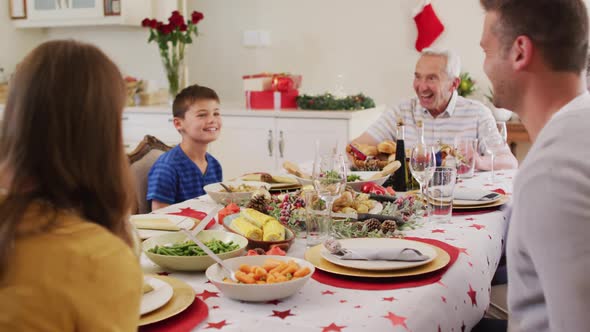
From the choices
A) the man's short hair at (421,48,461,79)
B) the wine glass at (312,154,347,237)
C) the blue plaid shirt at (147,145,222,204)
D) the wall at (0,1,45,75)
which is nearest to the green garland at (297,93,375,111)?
the man's short hair at (421,48,461,79)

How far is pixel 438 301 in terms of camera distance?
1325mm

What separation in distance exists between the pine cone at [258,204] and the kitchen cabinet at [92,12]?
327 centimetres

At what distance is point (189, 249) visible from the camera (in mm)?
1479

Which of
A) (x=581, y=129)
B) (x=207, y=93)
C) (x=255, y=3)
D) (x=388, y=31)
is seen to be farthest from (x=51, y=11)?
(x=581, y=129)

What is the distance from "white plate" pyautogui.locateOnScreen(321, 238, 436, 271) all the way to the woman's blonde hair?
66 cm

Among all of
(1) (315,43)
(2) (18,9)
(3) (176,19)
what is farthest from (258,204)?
(2) (18,9)

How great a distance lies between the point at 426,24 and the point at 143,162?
8.80ft

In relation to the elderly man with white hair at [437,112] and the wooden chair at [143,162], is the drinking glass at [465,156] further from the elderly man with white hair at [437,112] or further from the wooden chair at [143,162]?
the wooden chair at [143,162]

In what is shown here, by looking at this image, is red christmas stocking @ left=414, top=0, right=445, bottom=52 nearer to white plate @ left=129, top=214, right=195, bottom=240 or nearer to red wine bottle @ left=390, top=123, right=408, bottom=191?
red wine bottle @ left=390, top=123, right=408, bottom=191

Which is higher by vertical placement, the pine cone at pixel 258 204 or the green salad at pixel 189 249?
the pine cone at pixel 258 204

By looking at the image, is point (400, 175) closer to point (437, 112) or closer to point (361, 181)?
point (361, 181)

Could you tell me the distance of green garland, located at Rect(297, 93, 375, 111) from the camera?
4.35 m

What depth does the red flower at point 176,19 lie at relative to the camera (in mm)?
4543

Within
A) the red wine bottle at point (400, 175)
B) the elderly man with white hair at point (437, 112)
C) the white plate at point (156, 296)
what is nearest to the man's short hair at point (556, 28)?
the white plate at point (156, 296)
